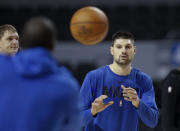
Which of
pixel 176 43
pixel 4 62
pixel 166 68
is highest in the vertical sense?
pixel 4 62

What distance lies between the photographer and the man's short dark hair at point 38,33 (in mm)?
1892

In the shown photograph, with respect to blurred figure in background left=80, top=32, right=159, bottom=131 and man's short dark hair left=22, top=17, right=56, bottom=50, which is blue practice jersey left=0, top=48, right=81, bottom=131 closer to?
man's short dark hair left=22, top=17, right=56, bottom=50

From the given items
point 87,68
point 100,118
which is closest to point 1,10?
point 87,68

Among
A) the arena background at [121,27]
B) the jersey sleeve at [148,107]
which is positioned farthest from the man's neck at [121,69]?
the arena background at [121,27]

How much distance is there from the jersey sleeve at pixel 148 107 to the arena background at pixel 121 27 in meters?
9.70

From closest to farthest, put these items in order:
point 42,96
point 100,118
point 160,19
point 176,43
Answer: point 42,96, point 100,118, point 176,43, point 160,19

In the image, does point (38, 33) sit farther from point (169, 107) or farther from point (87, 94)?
point (169, 107)

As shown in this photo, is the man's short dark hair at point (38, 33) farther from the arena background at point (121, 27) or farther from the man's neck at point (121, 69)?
the arena background at point (121, 27)

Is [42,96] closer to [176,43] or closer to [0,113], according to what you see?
[0,113]

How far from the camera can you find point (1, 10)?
16141 mm

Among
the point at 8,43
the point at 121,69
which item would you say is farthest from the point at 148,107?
the point at 8,43

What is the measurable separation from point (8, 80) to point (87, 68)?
12.2 metres

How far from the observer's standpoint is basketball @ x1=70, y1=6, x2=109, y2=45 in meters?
4.69

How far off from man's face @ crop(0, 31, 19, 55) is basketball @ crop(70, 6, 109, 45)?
3.64ft
